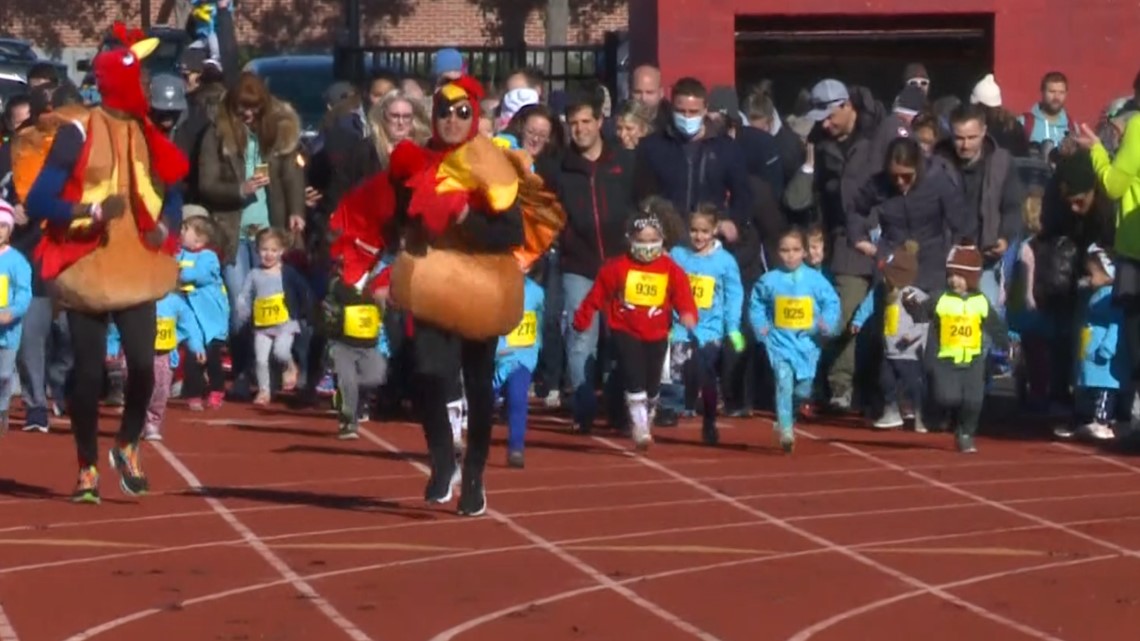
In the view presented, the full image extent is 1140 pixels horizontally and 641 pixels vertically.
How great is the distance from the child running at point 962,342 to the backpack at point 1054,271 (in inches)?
40.5

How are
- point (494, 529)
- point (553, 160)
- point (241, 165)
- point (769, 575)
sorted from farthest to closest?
point (241, 165) < point (553, 160) < point (494, 529) < point (769, 575)

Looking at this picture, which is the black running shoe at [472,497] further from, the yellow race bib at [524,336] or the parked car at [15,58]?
the parked car at [15,58]

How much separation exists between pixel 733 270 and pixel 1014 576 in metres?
5.25

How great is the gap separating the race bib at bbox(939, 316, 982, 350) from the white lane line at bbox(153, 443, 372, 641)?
4014 mm

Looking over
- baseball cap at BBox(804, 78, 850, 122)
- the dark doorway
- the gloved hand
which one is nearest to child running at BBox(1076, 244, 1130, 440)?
the gloved hand

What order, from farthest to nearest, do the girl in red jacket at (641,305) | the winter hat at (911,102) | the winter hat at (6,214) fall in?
the winter hat at (911,102) → the winter hat at (6,214) → the girl in red jacket at (641,305)

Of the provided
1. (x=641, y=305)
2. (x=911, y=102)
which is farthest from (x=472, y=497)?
(x=911, y=102)

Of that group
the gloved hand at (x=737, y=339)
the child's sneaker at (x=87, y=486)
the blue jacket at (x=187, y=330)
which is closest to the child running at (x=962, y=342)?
the gloved hand at (x=737, y=339)

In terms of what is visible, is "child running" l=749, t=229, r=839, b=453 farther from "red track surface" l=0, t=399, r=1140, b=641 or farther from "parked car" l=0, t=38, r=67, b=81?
"parked car" l=0, t=38, r=67, b=81

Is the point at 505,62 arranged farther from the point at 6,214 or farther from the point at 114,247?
the point at 114,247

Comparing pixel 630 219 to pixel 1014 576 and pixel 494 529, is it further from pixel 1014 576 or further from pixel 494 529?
pixel 1014 576

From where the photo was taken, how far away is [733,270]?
1412 centimetres

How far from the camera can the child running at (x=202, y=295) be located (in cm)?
1496

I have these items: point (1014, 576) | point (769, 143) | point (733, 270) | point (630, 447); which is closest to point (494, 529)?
point (1014, 576)
